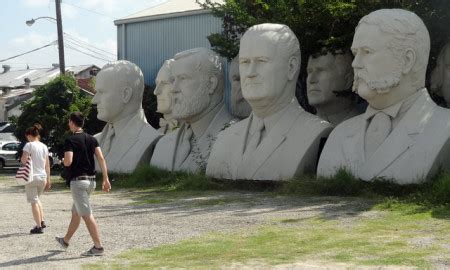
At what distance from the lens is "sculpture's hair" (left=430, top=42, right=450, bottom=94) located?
17.0 m

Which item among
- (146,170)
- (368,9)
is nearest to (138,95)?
(146,170)

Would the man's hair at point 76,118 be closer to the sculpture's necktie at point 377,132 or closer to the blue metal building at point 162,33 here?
the sculpture's necktie at point 377,132

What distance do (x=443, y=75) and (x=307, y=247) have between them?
28.9 ft

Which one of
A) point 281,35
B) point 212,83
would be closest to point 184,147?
point 212,83

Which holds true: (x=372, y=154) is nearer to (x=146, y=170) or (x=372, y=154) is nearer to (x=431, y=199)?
(x=431, y=199)

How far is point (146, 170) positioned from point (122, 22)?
15009 mm

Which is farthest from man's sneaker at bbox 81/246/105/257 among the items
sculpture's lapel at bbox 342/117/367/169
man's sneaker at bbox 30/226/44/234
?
sculpture's lapel at bbox 342/117/367/169

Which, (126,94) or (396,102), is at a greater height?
(396,102)

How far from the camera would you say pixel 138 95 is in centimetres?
2219

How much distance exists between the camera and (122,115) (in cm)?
2198

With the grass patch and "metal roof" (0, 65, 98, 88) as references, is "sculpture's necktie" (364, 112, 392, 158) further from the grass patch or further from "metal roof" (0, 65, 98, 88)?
"metal roof" (0, 65, 98, 88)

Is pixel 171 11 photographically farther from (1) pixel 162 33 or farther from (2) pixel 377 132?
(2) pixel 377 132

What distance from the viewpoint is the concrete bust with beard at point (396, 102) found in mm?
14328

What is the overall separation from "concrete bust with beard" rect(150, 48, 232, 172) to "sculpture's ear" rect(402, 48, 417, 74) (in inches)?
244
